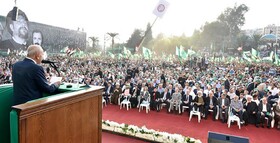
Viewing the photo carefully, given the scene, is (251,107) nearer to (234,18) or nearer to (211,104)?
(211,104)

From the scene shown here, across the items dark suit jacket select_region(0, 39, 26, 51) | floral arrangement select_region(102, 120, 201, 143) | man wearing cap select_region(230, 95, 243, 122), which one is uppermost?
dark suit jacket select_region(0, 39, 26, 51)

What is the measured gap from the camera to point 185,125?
6.12m

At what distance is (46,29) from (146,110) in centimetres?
2689

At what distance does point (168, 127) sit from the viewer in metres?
5.88

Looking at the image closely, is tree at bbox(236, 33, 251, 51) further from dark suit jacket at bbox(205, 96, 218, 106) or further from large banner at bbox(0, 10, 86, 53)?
dark suit jacket at bbox(205, 96, 218, 106)

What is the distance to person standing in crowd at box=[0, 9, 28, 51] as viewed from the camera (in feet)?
69.8

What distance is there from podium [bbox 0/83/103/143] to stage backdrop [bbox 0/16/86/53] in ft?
79.3

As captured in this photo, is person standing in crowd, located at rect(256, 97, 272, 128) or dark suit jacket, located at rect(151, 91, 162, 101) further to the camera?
dark suit jacket, located at rect(151, 91, 162, 101)

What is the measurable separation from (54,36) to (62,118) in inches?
1263

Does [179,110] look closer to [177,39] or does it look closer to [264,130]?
[264,130]

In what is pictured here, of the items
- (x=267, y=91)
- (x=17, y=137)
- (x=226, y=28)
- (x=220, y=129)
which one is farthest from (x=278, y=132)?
(x=226, y=28)

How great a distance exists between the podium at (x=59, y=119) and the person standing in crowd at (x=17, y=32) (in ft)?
79.2

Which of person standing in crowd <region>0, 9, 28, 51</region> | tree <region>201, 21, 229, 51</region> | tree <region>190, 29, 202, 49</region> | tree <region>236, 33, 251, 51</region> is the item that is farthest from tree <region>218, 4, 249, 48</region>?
person standing in crowd <region>0, 9, 28, 51</region>

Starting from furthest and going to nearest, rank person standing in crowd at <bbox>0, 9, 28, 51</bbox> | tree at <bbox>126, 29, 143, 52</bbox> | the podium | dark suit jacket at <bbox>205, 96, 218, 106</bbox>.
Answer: tree at <bbox>126, 29, 143, 52</bbox> → person standing in crowd at <bbox>0, 9, 28, 51</bbox> → dark suit jacket at <bbox>205, 96, 218, 106</bbox> → the podium
